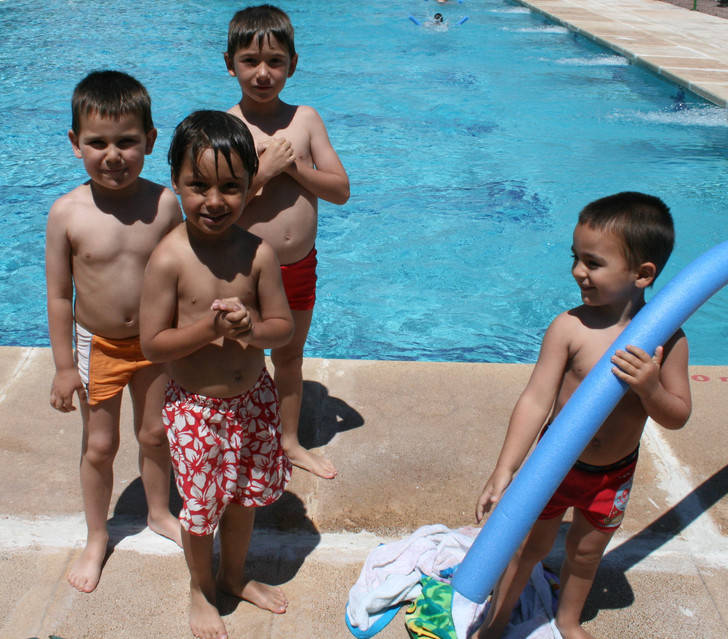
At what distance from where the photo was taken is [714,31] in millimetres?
15492

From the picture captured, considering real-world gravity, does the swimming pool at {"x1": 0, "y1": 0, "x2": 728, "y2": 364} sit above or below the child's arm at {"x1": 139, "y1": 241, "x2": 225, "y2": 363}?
below

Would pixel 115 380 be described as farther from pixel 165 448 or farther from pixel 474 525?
pixel 474 525

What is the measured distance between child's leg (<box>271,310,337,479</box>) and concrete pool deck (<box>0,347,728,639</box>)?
0.09 meters

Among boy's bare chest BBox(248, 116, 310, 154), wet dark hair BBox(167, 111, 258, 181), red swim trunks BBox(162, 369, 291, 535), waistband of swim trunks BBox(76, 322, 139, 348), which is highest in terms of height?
wet dark hair BBox(167, 111, 258, 181)

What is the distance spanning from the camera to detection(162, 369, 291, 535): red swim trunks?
2.54 m

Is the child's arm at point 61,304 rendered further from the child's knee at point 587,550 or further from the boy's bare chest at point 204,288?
the child's knee at point 587,550

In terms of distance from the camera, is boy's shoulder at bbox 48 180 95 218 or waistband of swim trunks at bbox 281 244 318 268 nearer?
boy's shoulder at bbox 48 180 95 218

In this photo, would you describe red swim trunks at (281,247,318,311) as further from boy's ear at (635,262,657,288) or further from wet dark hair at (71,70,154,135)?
boy's ear at (635,262,657,288)

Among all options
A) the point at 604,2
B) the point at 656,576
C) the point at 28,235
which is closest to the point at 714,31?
the point at 604,2

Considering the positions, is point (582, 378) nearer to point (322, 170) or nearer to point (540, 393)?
point (540, 393)

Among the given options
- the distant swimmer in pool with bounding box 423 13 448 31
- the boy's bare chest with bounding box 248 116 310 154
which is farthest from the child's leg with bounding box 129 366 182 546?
the distant swimmer in pool with bounding box 423 13 448 31

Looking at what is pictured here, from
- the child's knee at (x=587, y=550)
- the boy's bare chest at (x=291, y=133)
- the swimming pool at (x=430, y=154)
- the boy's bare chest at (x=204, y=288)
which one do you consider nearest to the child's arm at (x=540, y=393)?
the child's knee at (x=587, y=550)

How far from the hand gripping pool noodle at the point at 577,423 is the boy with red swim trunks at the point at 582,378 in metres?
0.06

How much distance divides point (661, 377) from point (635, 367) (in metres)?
0.34
